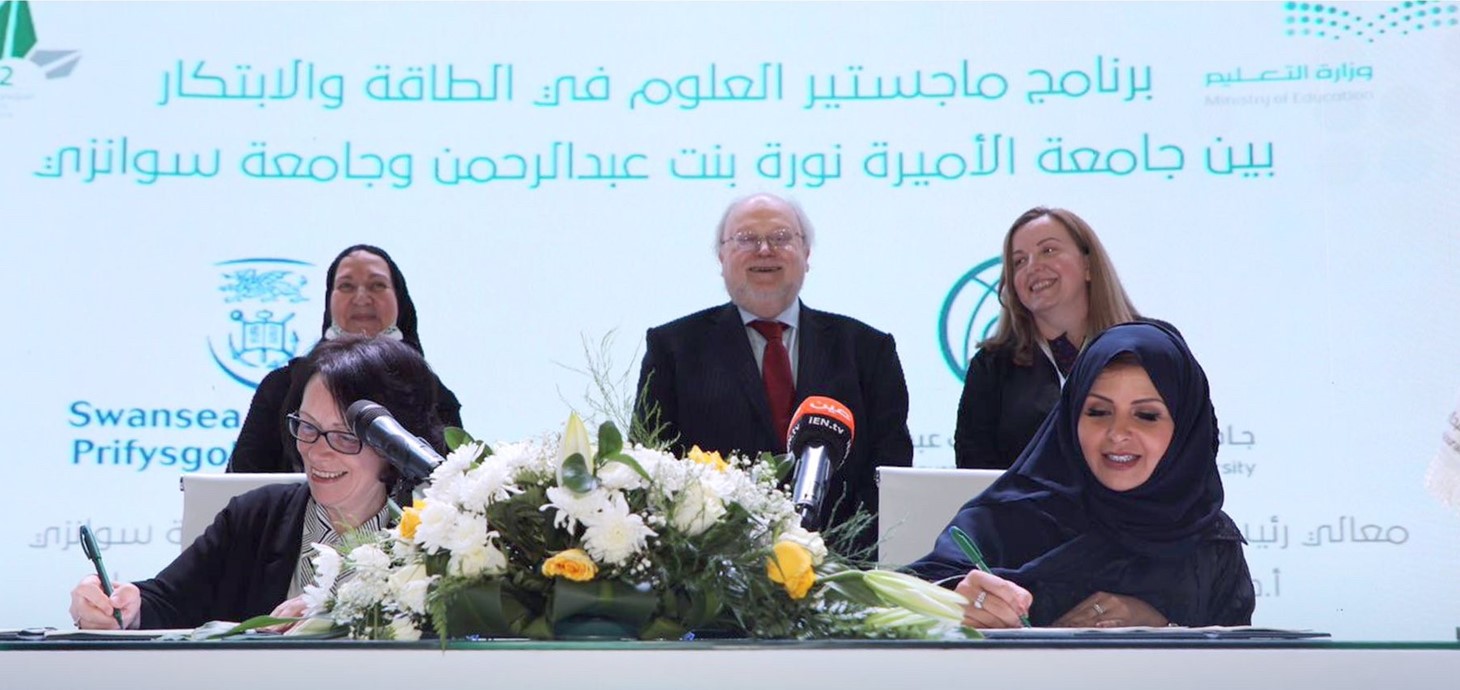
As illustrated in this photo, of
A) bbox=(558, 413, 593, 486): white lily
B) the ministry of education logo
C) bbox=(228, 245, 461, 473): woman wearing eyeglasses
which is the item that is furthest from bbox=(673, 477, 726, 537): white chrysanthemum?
the ministry of education logo

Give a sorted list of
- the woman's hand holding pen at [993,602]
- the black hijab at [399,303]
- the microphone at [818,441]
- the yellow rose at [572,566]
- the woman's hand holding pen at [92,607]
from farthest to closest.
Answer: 1. the black hijab at [399,303]
2. the woman's hand holding pen at [92,607]
3. the woman's hand holding pen at [993,602]
4. the microphone at [818,441]
5. the yellow rose at [572,566]

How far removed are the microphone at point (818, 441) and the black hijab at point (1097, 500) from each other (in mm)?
754

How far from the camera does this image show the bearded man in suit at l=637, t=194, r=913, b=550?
3.69m

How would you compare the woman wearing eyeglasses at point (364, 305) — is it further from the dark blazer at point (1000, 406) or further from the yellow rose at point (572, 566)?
the yellow rose at point (572, 566)

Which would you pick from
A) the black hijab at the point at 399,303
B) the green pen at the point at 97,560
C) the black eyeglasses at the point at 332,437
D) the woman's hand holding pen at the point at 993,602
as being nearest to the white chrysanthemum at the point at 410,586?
the green pen at the point at 97,560

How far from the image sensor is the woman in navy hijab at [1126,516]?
269cm

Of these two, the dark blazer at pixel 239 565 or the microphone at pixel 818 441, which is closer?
the microphone at pixel 818 441

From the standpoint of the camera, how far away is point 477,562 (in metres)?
1.58

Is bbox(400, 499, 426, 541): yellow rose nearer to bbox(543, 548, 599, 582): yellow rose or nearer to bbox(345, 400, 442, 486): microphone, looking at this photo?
bbox(345, 400, 442, 486): microphone

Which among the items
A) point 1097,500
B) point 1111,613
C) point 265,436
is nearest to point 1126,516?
point 1097,500

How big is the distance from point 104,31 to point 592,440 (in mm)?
3869

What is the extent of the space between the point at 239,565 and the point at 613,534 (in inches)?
57.3

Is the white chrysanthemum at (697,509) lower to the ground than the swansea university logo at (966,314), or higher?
lower
